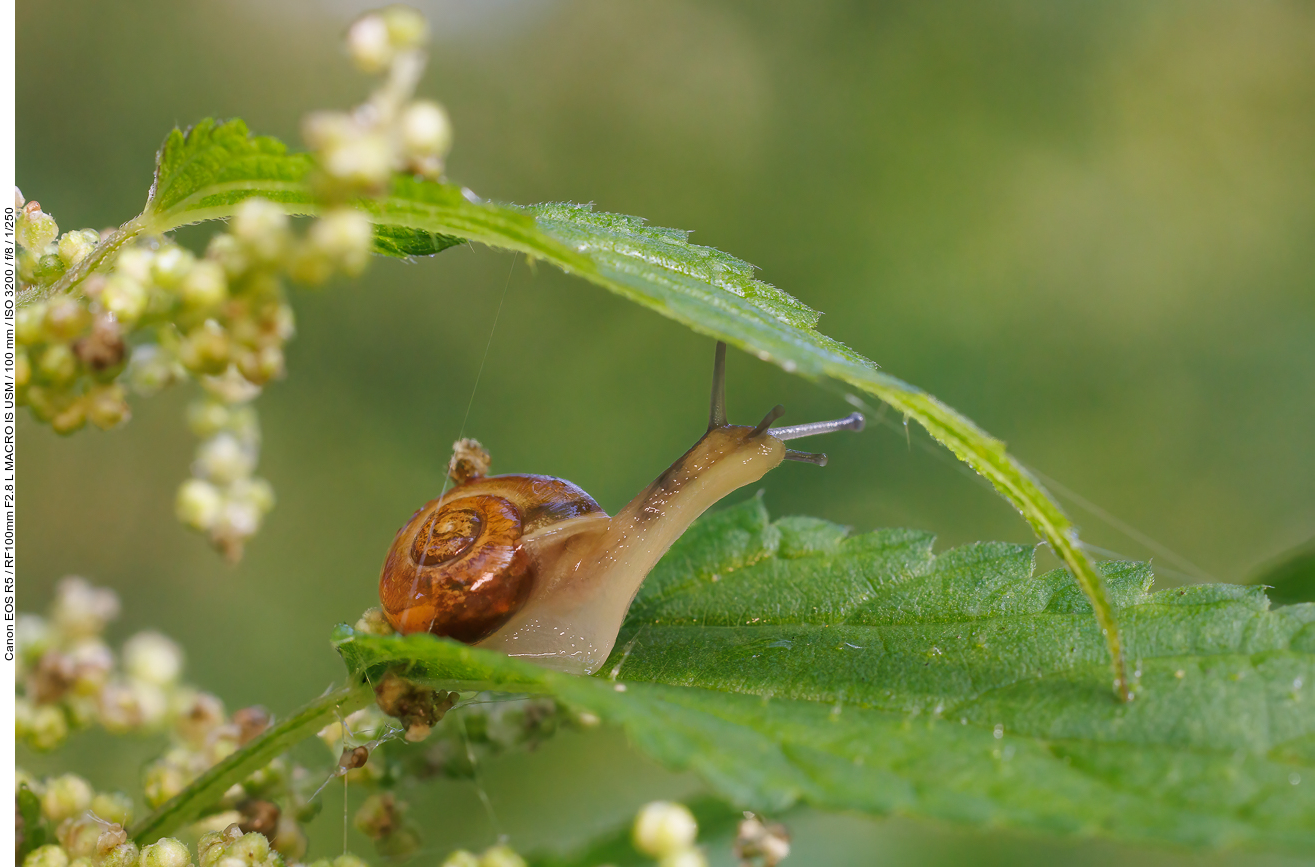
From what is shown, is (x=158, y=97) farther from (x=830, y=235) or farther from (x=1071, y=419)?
(x=1071, y=419)

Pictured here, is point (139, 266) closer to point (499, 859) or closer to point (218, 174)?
point (218, 174)

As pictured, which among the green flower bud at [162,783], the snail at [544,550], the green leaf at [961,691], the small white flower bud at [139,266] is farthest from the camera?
the snail at [544,550]

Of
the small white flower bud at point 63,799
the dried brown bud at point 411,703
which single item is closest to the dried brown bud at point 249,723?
the small white flower bud at point 63,799

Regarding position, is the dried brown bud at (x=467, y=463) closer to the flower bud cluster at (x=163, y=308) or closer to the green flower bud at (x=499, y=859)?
the flower bud cluster at (x=163, y=308)

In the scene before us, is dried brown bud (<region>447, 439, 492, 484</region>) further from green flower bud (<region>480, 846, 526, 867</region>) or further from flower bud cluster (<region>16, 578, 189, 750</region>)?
green flower bud (<region>480, 846, 526, 867</region>)

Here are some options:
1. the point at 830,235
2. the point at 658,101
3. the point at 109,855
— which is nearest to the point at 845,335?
the point at 830,235

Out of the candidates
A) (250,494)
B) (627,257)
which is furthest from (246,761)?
(627,257)
